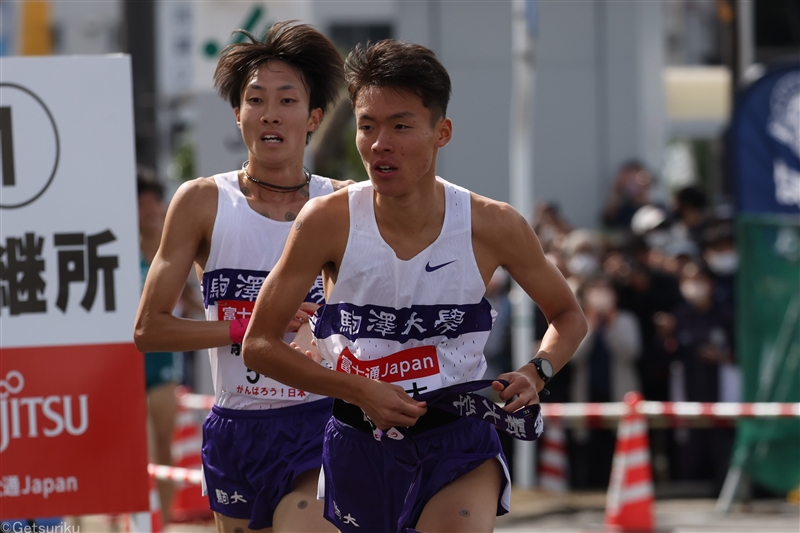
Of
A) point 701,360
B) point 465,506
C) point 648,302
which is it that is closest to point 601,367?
point 648,302

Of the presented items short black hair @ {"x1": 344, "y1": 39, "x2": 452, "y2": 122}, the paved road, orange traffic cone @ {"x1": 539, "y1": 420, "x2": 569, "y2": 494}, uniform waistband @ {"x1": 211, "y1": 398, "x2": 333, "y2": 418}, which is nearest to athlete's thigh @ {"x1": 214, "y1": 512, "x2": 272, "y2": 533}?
uniform waistband @ {"x1": 211, "y1": 398, "x2": 333, "y2": 418}

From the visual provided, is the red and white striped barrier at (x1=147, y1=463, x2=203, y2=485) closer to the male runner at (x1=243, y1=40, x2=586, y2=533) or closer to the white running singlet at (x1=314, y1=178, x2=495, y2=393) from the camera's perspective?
the male runner at (x1=243, y1=40, x2=586, y2=533)

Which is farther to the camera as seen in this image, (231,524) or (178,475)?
(178,475)

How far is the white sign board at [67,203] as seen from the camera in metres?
5.45

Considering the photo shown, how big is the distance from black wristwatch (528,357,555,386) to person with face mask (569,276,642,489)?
22.9ft

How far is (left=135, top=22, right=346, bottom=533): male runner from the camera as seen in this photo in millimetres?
4770

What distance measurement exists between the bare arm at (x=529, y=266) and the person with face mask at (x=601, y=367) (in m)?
6.82

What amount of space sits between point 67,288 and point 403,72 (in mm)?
2217

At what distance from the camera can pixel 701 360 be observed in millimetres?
10812

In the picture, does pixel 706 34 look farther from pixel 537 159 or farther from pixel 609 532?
pixel 609 532

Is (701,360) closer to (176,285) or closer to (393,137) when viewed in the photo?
(176,285)

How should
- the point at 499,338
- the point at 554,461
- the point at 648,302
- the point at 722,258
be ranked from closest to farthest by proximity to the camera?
the point at 554,461 → the point at 648,302 → the point at 722,258 → the point at 499,338

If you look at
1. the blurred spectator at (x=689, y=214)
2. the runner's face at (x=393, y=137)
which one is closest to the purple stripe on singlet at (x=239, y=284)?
the runner's face at (x=393, y=137)

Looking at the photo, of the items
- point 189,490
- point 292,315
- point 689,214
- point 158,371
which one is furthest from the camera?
point 689,214
